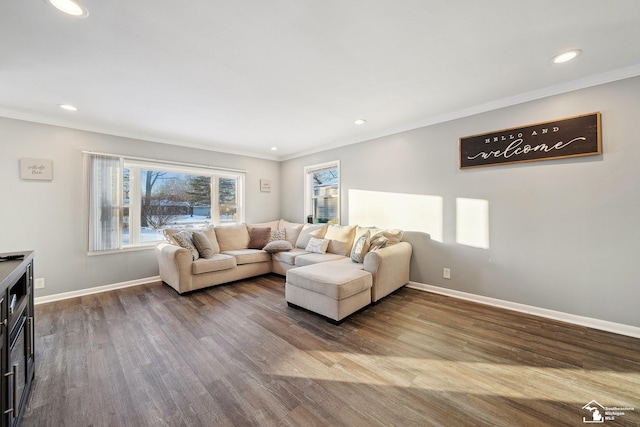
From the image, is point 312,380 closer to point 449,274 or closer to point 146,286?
point 449,274

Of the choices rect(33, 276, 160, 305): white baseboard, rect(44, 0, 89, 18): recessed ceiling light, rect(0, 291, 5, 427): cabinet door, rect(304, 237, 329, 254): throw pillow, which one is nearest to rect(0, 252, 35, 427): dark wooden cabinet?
rect(0, 291, 5, 427): cabinet door

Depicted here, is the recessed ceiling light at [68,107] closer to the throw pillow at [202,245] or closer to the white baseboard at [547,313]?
the throw pillow at [202,245]

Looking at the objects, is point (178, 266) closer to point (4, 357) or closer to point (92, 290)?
point (92, 290)

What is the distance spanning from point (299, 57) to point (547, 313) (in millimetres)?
3663

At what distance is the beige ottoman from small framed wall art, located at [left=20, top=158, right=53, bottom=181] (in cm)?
353

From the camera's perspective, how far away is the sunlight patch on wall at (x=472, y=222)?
10.1 ft

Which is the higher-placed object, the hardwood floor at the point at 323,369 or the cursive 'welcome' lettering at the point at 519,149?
the cursive 'welcome' lettering at the point at 519,149

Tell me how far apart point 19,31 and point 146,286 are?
333 cm

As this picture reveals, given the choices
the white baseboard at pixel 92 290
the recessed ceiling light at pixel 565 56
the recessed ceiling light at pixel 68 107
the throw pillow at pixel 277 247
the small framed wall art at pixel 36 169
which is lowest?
the white baseboard at pixel 92 290

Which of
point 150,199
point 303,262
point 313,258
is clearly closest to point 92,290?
point 150,199

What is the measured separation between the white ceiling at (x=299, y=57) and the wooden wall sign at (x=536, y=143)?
36 cm

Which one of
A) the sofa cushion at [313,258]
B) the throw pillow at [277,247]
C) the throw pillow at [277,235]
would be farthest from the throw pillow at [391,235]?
the throw pillow at [277,235]

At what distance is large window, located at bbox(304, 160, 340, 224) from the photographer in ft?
16.1

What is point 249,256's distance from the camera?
422 centimetres
